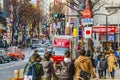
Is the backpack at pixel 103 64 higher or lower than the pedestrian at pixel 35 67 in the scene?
lower

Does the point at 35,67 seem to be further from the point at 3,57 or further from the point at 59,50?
the point at 3,57

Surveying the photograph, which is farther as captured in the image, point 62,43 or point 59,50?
point 62,43

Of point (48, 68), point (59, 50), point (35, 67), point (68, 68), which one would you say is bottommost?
point (59, 50)

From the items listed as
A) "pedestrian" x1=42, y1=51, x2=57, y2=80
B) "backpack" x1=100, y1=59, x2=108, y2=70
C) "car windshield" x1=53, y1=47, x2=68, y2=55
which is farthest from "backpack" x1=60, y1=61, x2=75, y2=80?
"car windshield" x1=53, y1=47, x2=68, y2=55

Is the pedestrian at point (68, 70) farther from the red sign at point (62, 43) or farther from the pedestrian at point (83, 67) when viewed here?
the red sign at point (62, 43)

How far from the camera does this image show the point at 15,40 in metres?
115

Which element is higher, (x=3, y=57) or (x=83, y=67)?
(x=83, y=67)

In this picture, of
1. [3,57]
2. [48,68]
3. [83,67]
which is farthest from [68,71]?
[3,57]

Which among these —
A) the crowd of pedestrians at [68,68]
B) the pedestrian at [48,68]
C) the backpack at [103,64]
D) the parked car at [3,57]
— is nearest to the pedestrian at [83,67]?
the crowd of pedestrians at [68,68]

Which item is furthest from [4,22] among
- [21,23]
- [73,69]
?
[73,69]

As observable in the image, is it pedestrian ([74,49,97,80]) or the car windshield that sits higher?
pedestrian ([74,49,97,80])

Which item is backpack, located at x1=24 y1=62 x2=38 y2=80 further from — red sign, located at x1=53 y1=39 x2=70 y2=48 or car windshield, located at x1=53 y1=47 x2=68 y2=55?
red sign, located at x1=53 y1=39 x2=70 y2=48

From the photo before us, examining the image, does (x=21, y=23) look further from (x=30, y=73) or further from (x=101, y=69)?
(x=30, y=73)

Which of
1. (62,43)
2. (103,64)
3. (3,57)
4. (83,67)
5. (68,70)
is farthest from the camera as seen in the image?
(3,57)
